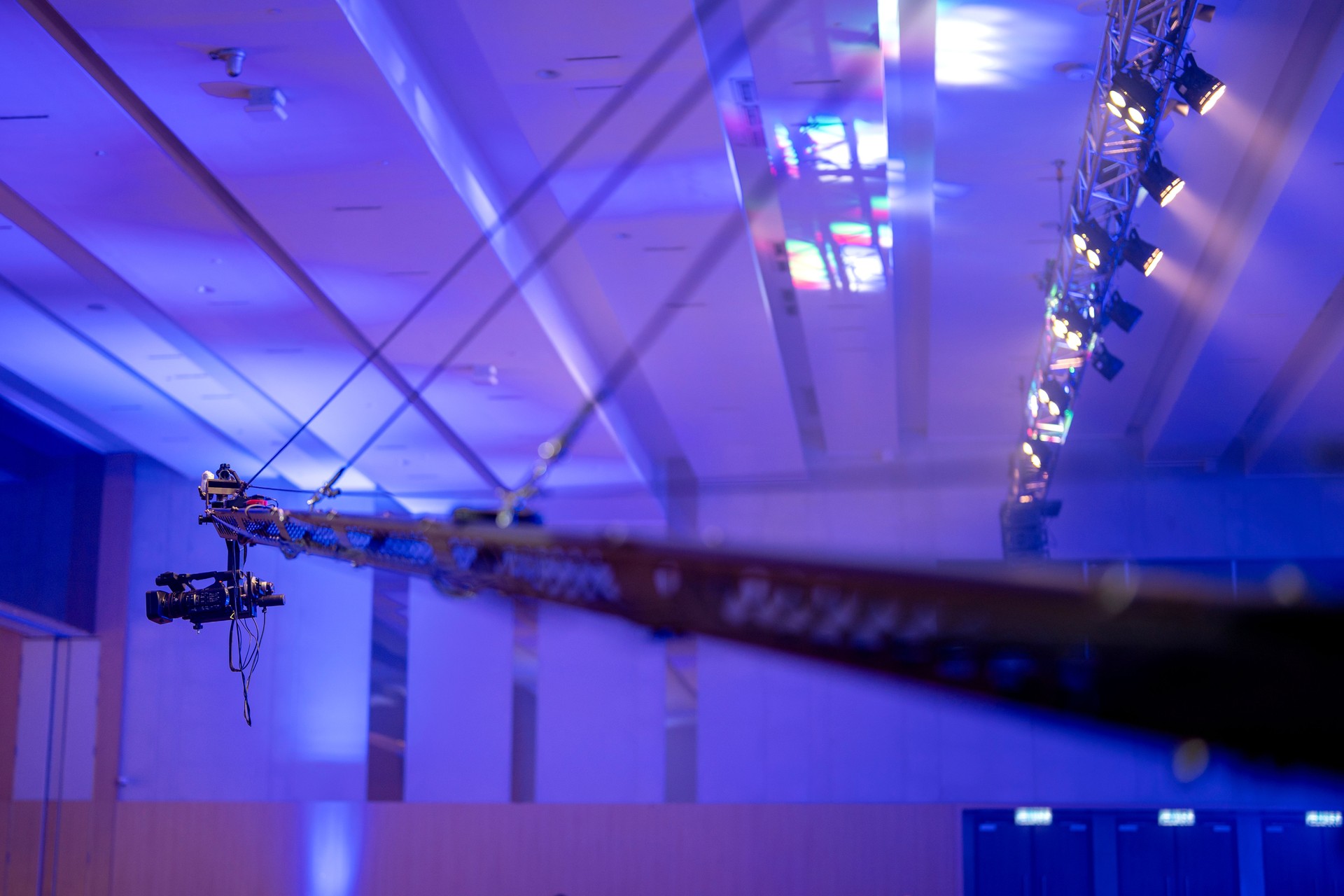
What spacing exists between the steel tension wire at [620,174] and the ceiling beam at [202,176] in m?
0.92

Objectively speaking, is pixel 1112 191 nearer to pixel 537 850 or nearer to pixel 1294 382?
pixel 1294 382

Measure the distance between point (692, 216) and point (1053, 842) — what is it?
28.7 feet

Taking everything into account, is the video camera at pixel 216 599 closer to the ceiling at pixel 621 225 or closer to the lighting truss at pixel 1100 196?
the ceiling at pixel 621 225

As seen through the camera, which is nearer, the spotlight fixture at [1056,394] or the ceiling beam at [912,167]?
the ceiling beam at [912,167]

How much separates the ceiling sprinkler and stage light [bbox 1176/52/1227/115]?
14.3 ft

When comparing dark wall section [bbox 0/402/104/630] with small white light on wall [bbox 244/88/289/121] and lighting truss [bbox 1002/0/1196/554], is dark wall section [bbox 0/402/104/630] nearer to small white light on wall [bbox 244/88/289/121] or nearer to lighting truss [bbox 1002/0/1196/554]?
small white light on wall [bbox 244/88/289/121]

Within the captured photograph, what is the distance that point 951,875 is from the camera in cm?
1378

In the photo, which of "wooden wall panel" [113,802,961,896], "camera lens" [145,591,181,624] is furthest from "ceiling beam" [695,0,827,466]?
"wooden wall panel" [113,802,961,896]

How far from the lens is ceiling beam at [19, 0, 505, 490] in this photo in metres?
6.30

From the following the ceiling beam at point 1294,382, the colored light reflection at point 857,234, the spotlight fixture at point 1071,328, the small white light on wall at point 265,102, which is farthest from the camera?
the ceiling beam at point 1294,382

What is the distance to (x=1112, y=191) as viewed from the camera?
274 inches

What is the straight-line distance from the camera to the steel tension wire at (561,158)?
619 cm

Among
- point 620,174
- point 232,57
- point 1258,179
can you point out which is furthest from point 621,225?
point 1258,179

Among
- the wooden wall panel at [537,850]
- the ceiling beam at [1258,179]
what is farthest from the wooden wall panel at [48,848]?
the ceiling beam at [1258,179]
